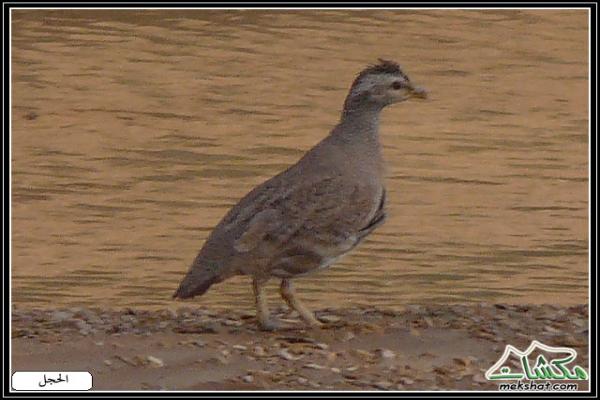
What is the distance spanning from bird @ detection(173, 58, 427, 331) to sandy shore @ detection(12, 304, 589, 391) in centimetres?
37

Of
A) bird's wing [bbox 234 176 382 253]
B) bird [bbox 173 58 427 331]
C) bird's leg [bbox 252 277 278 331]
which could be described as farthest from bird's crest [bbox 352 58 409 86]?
bird's leg [bbox 252 277 278 331]

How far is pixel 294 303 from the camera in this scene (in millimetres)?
10484

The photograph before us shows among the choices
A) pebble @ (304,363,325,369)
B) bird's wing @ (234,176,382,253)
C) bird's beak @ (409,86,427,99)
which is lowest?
pebble @ (304,363,325,369)

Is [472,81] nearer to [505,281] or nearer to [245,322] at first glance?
[505,281]

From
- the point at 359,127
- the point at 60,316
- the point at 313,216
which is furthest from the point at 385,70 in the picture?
the point at 60,316

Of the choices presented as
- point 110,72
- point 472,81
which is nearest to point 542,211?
point 472,81

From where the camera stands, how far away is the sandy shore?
9.29 metres

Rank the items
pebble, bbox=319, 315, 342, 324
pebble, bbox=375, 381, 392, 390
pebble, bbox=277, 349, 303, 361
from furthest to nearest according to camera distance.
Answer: pebble, bbox=319, 315, 342, 324, pebble, bbox=277, 349, 303, 361, pebble, bbox=375, 381, 392, 390

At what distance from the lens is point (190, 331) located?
10.3m

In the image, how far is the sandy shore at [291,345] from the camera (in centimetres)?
929

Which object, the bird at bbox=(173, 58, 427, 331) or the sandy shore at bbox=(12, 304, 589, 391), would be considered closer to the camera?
the sandy shore at bbox=(12, 304, 589, 391)

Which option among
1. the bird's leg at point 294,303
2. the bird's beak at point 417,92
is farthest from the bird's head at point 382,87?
the bird's leg at point 294,303

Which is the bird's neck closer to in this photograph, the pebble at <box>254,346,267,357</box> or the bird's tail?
the bird's tail

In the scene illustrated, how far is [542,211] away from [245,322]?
168 inches
